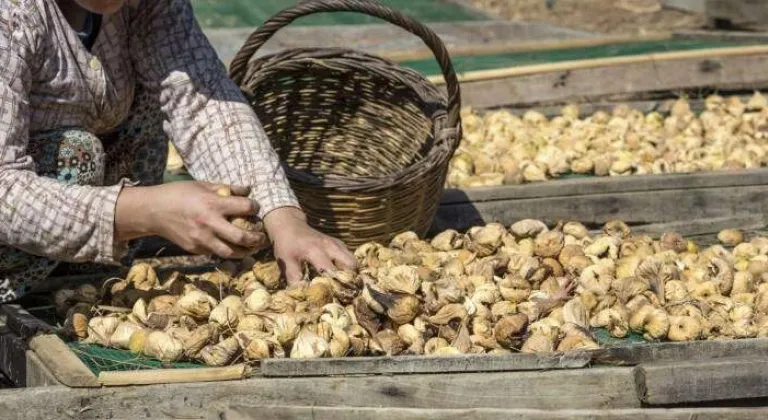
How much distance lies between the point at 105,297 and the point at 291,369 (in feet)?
2.40

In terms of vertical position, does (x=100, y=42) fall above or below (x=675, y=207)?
above

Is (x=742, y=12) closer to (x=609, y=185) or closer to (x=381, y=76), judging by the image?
(x=609, y=185)

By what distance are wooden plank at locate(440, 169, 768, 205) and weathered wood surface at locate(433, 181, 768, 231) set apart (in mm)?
12

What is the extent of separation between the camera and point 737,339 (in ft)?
7.95

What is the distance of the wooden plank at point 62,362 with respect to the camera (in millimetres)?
2199

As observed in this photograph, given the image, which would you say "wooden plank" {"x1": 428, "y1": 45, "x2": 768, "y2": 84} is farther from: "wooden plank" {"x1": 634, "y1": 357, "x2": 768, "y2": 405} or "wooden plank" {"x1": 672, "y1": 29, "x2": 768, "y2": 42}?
"wooden plank" {"x1": 634, "y1": 357, "x2": 768, "y2": 405}

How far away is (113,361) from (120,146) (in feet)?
2.40

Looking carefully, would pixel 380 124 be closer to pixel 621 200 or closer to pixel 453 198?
pixel 453 198

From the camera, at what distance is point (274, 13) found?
617 cm

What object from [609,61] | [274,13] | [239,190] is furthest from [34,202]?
[274,13]

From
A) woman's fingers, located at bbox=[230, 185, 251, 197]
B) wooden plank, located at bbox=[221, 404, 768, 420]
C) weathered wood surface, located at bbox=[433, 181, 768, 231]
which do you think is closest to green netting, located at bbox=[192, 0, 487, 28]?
weathered wood surface, located at bbox=[433, 181, 768, 231]


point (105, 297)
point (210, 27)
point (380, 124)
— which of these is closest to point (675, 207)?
point (380, 124)

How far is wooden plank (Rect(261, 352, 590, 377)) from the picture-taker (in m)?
2.21

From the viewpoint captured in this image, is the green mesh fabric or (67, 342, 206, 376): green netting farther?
the green mesh fabric
